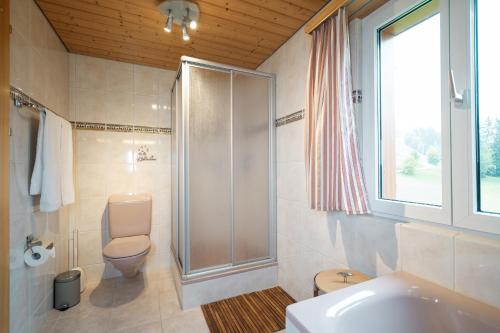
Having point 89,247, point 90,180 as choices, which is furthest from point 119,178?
point 89,247

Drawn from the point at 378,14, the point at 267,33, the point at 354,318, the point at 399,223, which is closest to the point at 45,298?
the point at 354,318

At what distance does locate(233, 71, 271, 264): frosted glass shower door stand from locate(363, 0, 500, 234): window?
42.9 inches

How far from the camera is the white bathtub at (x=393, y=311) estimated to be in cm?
88

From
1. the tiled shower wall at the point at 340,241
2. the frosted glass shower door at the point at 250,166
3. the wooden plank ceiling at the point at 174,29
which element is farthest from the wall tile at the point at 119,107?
the tiled shower wall at the point at 340,241

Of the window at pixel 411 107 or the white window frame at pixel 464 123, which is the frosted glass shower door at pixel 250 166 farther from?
the white window frame at pixel 464 123

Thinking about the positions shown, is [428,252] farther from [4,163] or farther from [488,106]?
[4,163]

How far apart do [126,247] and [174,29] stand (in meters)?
2.09

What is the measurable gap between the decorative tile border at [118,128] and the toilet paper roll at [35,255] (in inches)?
55.5

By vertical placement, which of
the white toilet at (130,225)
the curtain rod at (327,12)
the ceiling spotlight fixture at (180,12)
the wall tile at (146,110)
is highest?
the ceiling spotlight fixture at (180,12)

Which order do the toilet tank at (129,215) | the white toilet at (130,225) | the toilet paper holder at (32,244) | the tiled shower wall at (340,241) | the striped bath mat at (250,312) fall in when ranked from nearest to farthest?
1. the tiled shower wall at (340,241)
2. the toilet paper holder at (32,244)
3. the striped bath mat at (250,312)
4. the white toilet at (130,225)
5. the toilet tank at (129,215)

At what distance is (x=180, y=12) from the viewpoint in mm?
1777

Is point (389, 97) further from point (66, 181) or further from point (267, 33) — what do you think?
point (66, 181)

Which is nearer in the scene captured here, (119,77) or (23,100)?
(23,100)

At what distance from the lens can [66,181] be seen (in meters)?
2.04
